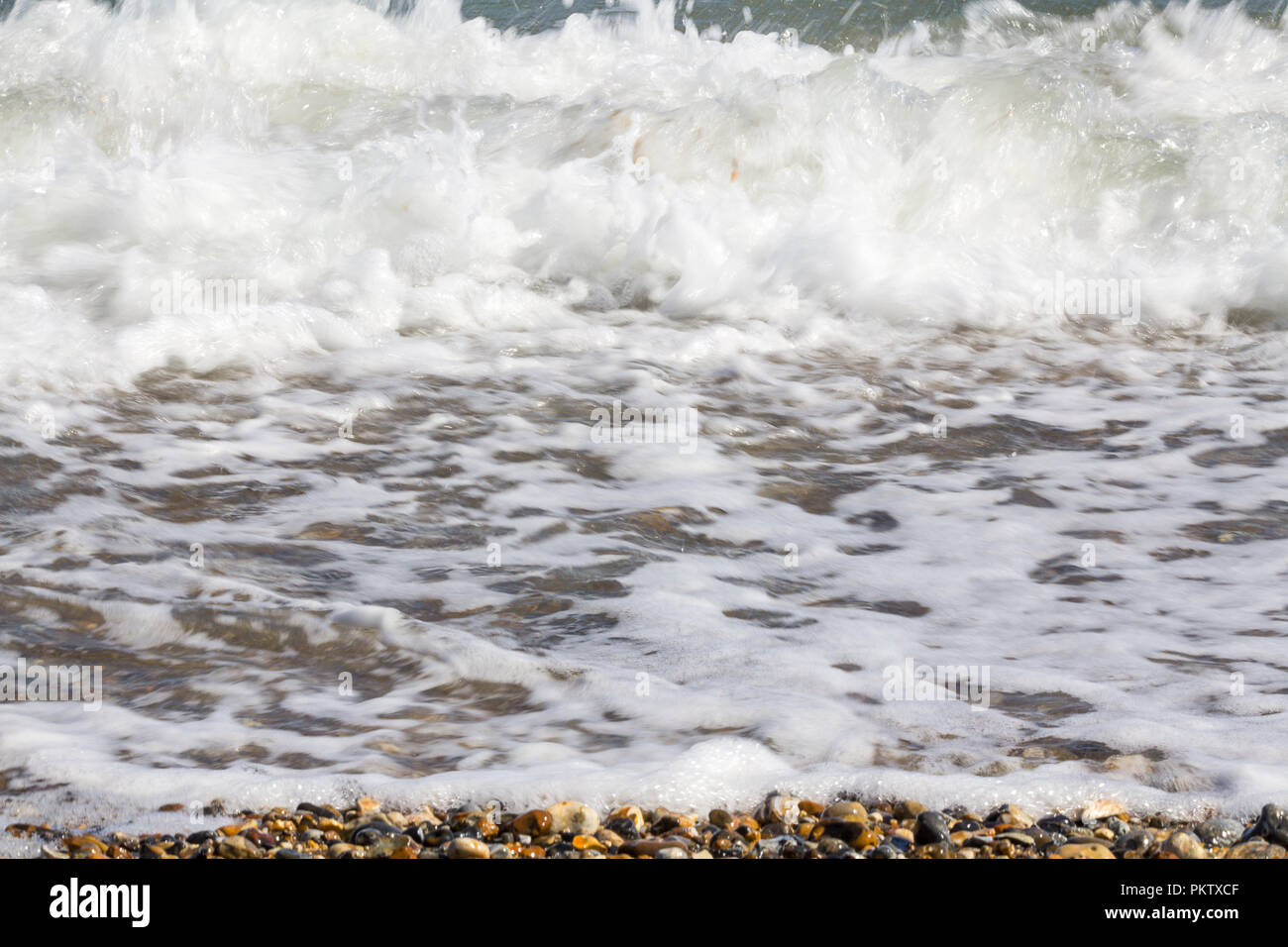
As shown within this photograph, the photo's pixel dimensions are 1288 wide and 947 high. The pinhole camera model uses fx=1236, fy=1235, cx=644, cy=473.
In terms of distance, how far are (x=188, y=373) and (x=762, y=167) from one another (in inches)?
159

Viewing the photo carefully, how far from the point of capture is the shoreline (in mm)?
2121

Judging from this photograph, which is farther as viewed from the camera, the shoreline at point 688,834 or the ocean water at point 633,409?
the ocean water at point 633,409

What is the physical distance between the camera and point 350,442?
14.4 feet

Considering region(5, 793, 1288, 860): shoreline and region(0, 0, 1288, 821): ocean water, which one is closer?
region(5, 793, 1288, 860): shoreline

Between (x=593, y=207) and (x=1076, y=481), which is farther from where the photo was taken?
(x=593, y=207)

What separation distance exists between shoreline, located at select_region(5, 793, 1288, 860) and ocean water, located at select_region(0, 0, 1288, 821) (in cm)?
7

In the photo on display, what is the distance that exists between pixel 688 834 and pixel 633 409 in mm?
2774

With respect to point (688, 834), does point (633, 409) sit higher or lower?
higher

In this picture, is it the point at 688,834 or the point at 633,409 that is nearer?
the point at 688,834

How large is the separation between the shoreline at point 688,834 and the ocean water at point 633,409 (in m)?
0.07

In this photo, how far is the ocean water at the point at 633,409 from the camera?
2.63 meters

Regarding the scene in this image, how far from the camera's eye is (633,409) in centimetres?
484
